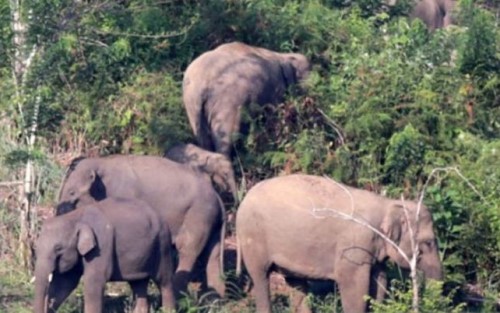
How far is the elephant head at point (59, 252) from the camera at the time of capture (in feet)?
38.8

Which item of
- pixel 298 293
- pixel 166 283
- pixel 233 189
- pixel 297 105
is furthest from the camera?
pixel 297 105

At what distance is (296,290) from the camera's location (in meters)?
12.9

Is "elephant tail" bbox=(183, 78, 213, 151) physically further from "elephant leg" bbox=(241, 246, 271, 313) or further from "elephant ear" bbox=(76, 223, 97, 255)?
"elephant ear" bbox=(76, 223, 97, 255)

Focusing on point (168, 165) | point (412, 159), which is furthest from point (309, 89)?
point (168, 165)

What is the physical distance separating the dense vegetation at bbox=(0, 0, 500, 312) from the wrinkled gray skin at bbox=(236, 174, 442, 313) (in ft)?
0.99

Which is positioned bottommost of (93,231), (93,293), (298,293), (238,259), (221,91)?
(298,293)

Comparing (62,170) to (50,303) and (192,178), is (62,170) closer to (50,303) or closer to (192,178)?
(192,178)

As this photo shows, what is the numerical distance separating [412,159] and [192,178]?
7.07 feet

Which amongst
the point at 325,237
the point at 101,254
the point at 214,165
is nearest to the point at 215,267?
the point at 325,237

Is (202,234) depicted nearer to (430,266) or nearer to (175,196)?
(175,196)

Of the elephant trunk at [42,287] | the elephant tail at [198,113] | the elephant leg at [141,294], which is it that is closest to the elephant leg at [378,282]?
the elephant leg at [141,294]

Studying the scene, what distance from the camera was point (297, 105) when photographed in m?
15.3

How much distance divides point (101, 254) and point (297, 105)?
3855mm

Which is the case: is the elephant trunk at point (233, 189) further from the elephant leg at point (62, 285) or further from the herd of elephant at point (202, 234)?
the elephant leg at point (62, 285)
